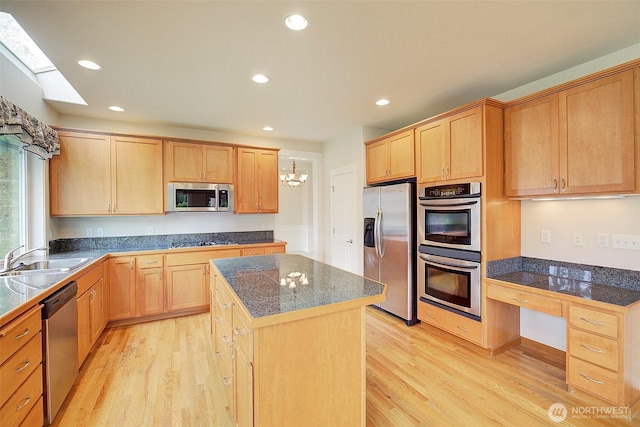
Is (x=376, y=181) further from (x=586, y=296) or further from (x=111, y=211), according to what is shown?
(x=111, y=211)

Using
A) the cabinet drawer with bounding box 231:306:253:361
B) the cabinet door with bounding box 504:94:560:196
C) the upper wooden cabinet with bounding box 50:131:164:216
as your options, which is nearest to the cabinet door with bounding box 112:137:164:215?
the upper wooden cabinet with bounding box 50:131:164:216

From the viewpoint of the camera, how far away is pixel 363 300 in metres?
1.50

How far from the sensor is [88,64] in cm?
235

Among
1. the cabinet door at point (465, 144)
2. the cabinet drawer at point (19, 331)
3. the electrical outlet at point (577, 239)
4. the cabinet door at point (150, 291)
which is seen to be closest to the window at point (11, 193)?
the cabinet door at point (150, 291)

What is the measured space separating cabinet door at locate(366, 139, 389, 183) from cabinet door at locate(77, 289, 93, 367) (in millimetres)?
3486

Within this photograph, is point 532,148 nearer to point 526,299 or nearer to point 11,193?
point 526,299

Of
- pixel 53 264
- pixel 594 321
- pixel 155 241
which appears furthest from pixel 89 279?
pixel 594 321

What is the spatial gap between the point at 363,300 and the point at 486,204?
5.94ft

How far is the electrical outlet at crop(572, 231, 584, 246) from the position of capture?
2441 millimetres

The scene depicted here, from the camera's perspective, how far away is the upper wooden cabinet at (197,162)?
3.82 meters

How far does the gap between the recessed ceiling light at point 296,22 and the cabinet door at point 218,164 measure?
255 cm

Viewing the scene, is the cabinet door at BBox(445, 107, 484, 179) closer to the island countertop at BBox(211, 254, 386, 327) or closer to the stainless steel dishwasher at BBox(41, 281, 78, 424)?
the island countertop at BBox(211, 254, 386, 327)

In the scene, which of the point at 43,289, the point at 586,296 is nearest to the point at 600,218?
the point at 586,296

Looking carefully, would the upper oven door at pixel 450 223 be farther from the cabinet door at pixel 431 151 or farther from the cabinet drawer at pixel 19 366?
the cabinet drawer at pixel 19 366
